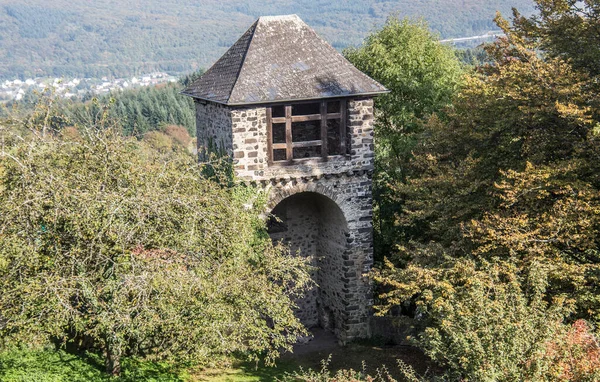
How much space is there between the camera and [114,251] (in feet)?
46.3

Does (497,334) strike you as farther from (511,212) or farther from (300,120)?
(300,120)

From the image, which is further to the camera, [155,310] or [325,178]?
[325,178]

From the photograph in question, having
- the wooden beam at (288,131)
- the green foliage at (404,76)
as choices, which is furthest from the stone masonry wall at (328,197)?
the green foliage at (404,76)

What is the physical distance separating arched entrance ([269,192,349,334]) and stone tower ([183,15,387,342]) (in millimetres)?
36

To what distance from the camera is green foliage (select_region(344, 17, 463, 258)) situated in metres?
28.9

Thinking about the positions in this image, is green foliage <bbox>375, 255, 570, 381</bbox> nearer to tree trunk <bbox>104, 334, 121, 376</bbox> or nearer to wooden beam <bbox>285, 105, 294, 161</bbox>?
tree trunk <bbox>104, 334, 121, 376</bbox>

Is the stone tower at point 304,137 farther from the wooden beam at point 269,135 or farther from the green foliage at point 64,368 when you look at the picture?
the green foliage at point 64,368

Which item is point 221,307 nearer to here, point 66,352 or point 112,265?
point 112,265

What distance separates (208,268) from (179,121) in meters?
65.6

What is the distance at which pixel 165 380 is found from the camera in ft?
54.5

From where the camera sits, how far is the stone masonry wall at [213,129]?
2084 cm

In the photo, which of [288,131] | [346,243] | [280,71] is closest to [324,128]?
[288,131]

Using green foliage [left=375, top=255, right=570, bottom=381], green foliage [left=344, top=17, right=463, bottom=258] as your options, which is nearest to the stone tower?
green foliage [left=344, top=17, right=463, bottom=258]

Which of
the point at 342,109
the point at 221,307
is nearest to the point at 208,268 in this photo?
the point at 221,307
